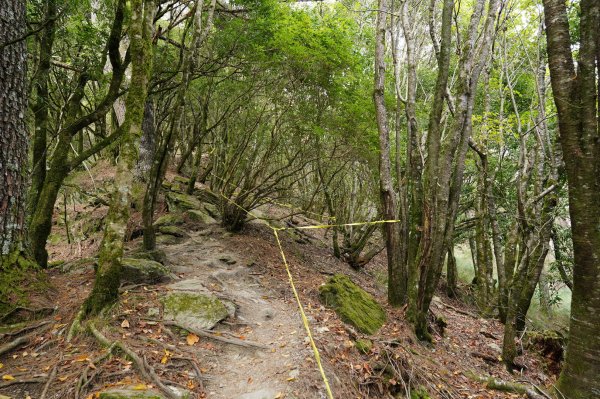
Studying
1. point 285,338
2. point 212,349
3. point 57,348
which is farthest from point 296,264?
Answer: point 57,348

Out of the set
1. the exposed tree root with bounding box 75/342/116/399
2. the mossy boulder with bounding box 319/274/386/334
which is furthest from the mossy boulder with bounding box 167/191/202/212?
the exposed tree root with bounding box 75/342/116/399

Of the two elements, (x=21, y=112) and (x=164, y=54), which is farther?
(x=164, y=54)

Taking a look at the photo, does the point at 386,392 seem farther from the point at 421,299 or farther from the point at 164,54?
the point at 164,54

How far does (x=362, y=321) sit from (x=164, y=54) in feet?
21.3

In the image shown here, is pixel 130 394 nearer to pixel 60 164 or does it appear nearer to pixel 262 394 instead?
pixel 262 394

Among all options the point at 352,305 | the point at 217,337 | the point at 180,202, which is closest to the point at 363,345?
the point at 352,305

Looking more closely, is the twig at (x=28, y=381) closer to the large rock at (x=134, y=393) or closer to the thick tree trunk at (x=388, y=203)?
the large rock at (x=134, y=393)

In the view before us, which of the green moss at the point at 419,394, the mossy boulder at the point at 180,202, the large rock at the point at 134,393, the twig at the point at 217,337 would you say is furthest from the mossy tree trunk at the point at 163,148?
the green moss at the point at 419,394

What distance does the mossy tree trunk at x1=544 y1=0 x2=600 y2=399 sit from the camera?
11.4ft

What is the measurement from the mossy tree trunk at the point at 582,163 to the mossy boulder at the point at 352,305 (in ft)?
8.30

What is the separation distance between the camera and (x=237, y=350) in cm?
415

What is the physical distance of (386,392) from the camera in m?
3.93

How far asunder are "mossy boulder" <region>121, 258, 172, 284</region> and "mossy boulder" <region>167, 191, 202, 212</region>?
3763mm

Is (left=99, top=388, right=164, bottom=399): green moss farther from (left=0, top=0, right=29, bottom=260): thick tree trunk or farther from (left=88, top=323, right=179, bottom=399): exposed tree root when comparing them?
(left=0, top=0, right=29, bottom=260): thick tree trunk
